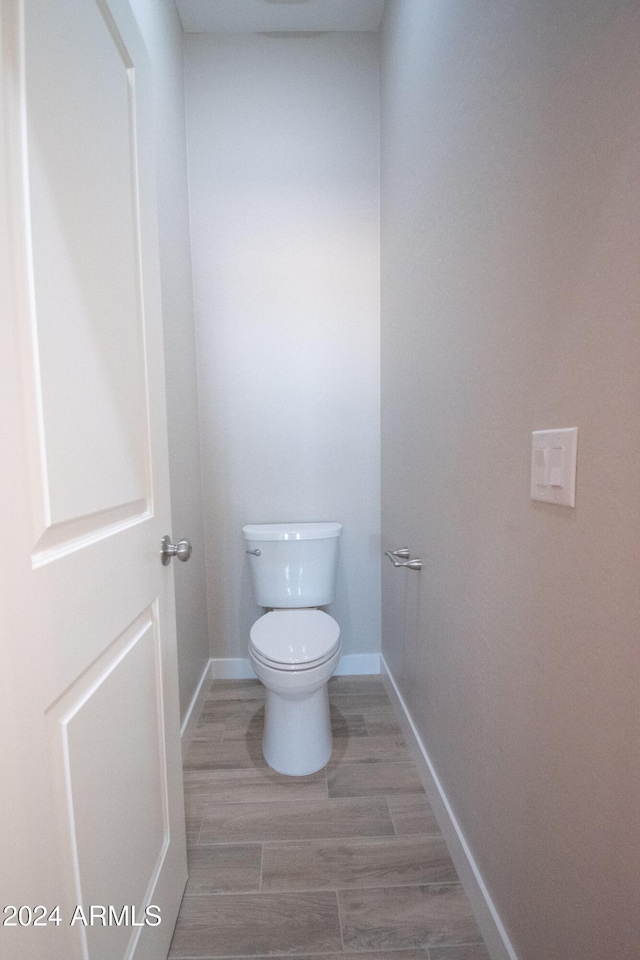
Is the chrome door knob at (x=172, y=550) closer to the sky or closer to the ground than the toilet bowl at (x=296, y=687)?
closer to the sky

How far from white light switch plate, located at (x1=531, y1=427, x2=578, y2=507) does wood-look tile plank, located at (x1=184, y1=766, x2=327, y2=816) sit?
4.16 feet

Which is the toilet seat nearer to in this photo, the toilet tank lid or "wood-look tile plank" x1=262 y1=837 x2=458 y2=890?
the toilet tank lid

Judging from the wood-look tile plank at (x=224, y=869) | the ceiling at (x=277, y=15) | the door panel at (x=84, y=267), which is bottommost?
the wood-look tile plank at (x=224, y=869)

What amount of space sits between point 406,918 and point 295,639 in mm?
741

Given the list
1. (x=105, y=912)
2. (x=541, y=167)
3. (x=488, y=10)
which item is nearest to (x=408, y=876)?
(x=105, y=912)

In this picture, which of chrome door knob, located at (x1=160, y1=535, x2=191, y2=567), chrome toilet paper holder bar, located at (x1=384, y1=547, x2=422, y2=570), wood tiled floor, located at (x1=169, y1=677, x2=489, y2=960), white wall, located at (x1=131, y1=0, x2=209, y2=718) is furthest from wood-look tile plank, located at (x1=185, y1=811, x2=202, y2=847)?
chrome toilet paper holder bar, located at (x1=384, y1=547, x2=422, y2=570)

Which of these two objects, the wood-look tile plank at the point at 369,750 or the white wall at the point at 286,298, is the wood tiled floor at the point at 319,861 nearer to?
the wood-look tile plank at the point at 369,750

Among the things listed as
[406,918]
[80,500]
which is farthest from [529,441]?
[406,918]

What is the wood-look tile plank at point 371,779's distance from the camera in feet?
4.60

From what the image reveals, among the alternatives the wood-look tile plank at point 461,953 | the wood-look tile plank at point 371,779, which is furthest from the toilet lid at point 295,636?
the wood-look tile plank at point 461,953

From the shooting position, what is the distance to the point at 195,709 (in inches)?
69.8

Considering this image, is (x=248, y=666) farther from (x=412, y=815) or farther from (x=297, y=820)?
(x=412, y=815)

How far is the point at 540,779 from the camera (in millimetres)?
761

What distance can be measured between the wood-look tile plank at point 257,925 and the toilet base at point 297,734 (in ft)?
1.32
